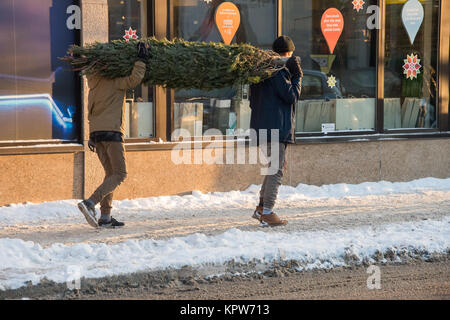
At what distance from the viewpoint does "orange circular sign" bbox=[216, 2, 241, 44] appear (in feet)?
33.4

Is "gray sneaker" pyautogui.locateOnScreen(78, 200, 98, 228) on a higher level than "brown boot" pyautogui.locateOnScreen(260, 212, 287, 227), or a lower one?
higher

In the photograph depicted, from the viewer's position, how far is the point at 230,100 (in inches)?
409

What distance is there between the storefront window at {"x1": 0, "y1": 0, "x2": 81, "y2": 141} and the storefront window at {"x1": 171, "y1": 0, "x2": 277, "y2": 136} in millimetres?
1527

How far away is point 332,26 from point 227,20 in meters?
1.79

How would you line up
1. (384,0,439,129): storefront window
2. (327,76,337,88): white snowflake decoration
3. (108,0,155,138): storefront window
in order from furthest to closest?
(384,0,439,129): storefront window < (327,76,337,88): white snowflake decoration < (108,0,155,138): storefront window

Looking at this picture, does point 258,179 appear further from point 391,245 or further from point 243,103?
point 391,245

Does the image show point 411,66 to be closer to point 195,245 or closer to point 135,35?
point 135,35

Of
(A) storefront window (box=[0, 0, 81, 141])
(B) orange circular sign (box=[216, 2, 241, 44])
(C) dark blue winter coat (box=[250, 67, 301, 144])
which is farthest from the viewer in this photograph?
(B) orange circular sign (box=[216, 2, 241, 44])

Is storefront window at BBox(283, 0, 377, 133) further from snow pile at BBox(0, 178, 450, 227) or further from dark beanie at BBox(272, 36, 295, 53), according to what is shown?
dark beanie at BBox(272, 36, 295, 53)

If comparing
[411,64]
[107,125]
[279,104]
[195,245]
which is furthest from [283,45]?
[411,64]

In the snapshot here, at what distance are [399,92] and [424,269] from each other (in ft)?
18.7

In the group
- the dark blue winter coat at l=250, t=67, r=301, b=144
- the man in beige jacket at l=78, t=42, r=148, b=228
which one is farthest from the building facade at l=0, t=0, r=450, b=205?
the dark blue winter coat at l=250, t=67, r=301, b=144
